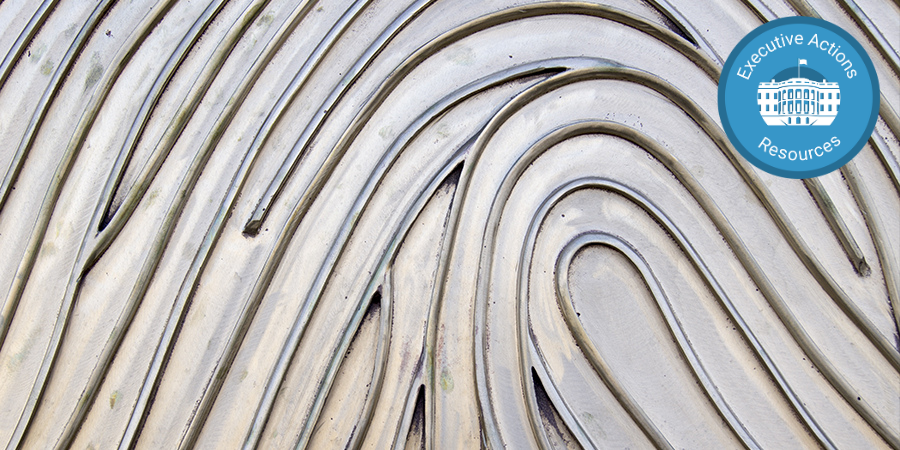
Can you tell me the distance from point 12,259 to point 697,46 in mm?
1026

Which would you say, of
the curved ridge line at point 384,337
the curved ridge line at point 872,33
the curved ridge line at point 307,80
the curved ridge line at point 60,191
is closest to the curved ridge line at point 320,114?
the curved ridge line at point 307,80

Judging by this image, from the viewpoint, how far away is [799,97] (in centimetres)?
78

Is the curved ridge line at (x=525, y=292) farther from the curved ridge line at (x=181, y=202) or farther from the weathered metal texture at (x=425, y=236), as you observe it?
the curved ridge line at (x=181, y=202)

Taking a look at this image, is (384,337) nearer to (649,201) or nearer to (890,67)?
(649,201)

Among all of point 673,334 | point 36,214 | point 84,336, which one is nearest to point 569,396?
point 673,334

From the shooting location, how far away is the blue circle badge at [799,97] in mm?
774

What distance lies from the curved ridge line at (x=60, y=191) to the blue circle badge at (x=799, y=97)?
86 cm

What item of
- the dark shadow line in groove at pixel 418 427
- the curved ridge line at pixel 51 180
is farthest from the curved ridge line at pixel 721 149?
the curved ridge line at pixel 51 180

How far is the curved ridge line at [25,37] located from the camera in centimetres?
80

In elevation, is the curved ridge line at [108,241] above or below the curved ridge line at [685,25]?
below

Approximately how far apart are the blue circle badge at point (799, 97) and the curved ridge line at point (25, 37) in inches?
39.3

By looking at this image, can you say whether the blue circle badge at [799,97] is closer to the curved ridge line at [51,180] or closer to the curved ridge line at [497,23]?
the curved ridge line at [497,23]

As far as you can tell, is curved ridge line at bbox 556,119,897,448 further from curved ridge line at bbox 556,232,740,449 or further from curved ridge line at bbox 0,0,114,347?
curved ridge line at bbox 0,0,114,347

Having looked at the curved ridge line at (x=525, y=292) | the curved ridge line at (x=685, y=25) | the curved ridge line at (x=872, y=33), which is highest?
the curved ridge line at (x=872, y=33)
